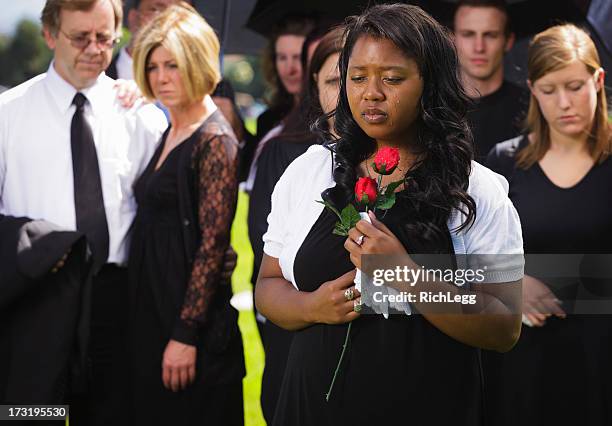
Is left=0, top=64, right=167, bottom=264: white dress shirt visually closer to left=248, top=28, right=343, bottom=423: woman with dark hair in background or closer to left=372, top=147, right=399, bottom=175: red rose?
left=248, top=28, right=343, bottom=423: woman with dark hair in background

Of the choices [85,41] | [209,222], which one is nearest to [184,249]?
[209,222]

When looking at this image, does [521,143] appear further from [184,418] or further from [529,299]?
[184,418]

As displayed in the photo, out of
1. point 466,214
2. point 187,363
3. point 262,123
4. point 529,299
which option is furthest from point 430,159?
point 262,123

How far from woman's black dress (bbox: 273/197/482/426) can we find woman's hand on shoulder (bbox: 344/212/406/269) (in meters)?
0.08

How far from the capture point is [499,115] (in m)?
4.14

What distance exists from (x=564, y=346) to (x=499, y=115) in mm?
1211

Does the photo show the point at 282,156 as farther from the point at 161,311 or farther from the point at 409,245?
the point at 409,245

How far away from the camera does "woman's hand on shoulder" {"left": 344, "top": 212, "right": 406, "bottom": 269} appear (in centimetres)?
205

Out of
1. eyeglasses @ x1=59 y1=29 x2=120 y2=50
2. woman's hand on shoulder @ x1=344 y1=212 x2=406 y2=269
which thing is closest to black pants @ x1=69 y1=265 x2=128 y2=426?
eyeglasses @ x1=59 y1=29 x2=120 y2=50

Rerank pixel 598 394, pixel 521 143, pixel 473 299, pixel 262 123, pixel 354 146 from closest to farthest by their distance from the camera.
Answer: pixel 473 299
pixel 354 146
pixel 598 394
pixel 521 143
pixel 262 123

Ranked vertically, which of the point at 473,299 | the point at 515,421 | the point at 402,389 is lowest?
the point at 515,421

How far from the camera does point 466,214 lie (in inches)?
84.5

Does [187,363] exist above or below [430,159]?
below

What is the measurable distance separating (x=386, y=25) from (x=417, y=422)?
0.98 m
